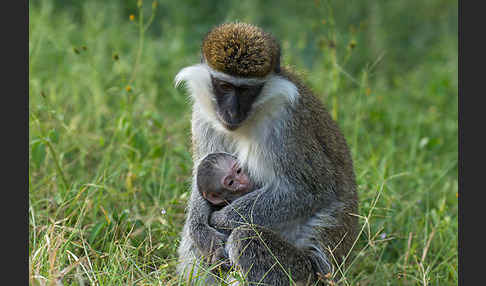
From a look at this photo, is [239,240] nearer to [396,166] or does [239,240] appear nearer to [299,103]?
[299,103]

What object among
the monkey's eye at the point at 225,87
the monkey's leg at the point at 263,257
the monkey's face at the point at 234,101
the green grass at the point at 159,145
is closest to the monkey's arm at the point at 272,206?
the monkey's leg at the point at 263,257

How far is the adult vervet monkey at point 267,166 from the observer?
13.5 feet

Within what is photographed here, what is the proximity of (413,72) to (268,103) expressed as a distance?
17.0ft

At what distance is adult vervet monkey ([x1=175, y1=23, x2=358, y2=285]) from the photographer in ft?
13.5

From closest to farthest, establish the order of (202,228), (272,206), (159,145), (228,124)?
(228,124)
(272,206)
(202,228)
(159,145)

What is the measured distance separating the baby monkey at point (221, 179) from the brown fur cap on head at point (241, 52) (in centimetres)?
74

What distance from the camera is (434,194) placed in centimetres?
607

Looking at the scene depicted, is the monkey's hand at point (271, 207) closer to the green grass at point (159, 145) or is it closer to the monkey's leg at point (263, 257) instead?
the monkey's leg at point (263, 257)

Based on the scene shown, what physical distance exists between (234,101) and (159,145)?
163 cm

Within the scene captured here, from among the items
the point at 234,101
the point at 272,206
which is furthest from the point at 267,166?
the point at 234,101

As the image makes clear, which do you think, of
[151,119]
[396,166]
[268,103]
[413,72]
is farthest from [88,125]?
[413,72]

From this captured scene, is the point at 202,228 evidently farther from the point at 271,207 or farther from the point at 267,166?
the point at 267,166

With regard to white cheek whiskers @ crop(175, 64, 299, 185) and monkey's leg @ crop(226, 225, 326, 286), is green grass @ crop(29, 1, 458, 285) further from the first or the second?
white cheek whiskers @ crop(175, 64, 299, 185)

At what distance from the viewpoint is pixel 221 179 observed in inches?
176
